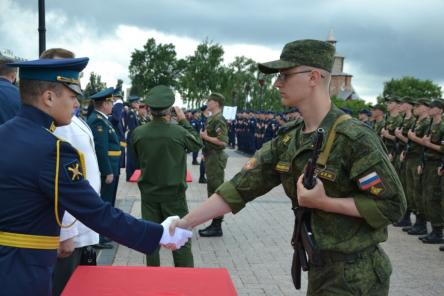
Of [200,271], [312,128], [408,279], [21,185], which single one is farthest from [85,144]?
[408,279]

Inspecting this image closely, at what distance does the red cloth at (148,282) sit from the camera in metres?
3.00

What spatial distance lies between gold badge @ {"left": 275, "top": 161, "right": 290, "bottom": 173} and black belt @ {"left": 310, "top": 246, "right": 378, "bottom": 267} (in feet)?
1.67

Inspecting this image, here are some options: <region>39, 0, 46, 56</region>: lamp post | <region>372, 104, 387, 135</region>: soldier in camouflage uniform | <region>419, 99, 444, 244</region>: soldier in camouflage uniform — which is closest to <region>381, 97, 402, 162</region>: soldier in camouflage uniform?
<region>372, 104, 387, 135</region>: soldier in camouflage uniform

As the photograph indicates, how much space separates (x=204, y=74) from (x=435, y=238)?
53642 millimetres

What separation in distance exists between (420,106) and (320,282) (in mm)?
8543

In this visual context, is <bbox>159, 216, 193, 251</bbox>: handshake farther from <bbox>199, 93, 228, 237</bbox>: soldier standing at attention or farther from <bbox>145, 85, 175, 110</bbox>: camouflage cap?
<bbox>199, 93, 228, 237</bbox>: soldier standing at attention

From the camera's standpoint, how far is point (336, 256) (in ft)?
8.81

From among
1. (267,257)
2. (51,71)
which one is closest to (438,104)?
(267,257)

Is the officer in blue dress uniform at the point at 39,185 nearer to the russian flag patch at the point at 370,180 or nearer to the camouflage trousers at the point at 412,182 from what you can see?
the russian flag patch at the point at 370,180

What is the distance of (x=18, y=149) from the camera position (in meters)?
2.48

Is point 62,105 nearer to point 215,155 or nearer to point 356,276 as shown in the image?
point 356,276

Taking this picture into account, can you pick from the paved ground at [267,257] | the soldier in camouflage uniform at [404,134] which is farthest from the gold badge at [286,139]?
the soldier in camouflage uniform at [404,134]

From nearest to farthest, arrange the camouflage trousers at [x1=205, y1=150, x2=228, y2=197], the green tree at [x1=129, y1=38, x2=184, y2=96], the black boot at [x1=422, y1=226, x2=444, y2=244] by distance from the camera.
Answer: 1. the black boot at [x1=422, y1=226, x2=444, y2=244]
2. the camouflage trousers at [x1=205, y1=150, x2=228, y2=197]
3. the green tree at [x1=129, y1=38, x2=184, y2=96]

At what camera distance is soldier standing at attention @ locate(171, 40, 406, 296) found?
2.61 m
